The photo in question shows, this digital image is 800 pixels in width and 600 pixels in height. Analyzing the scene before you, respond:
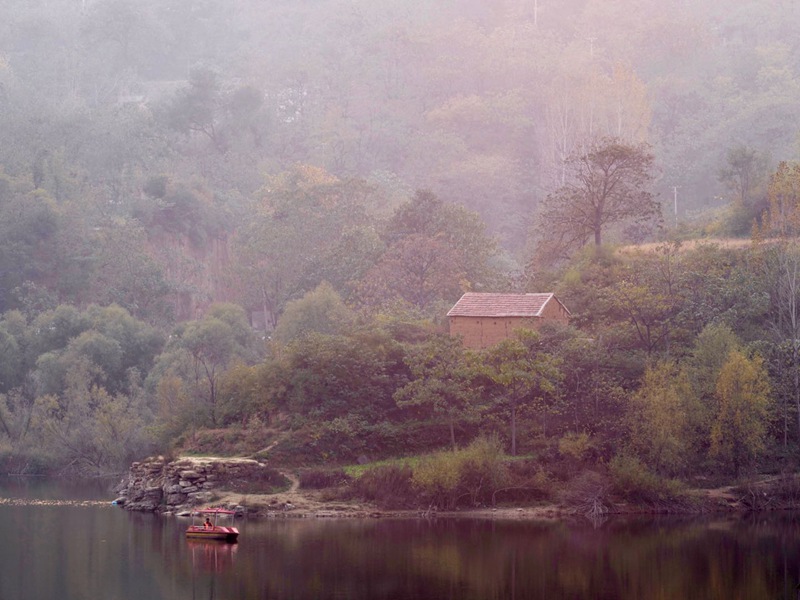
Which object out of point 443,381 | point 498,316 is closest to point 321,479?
point 443,381

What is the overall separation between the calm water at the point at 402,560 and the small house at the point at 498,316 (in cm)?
1108

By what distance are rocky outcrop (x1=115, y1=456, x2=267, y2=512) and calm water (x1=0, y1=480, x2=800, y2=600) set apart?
1.72 m

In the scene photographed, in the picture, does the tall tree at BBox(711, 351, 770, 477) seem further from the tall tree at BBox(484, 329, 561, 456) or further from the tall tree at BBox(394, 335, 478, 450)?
the tall tree at BBox(394, 335, 478, 450)

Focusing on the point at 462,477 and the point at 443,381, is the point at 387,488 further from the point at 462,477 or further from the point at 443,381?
the point at 443,381

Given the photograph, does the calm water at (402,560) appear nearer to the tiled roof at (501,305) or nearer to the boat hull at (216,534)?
the boat hull at (216,534)

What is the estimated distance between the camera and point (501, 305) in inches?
1923

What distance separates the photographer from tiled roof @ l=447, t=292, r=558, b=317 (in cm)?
4812

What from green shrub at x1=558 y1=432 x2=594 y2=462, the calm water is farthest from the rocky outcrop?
green shrub at x1=558 y1=432 x2=594 y2=462

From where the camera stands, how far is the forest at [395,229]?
44531 millimetres

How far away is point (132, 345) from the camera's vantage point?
65.1 m

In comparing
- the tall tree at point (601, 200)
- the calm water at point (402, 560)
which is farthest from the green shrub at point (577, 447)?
the tall tree at point (601, 200)

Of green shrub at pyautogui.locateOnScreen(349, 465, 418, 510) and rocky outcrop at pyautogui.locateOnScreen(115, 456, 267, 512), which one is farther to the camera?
rocky outcrop at pyautogui.locateOnScreen(115, 456, 267, 512)

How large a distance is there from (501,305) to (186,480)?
1486 cm

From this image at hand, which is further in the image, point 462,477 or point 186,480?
point 186,480
